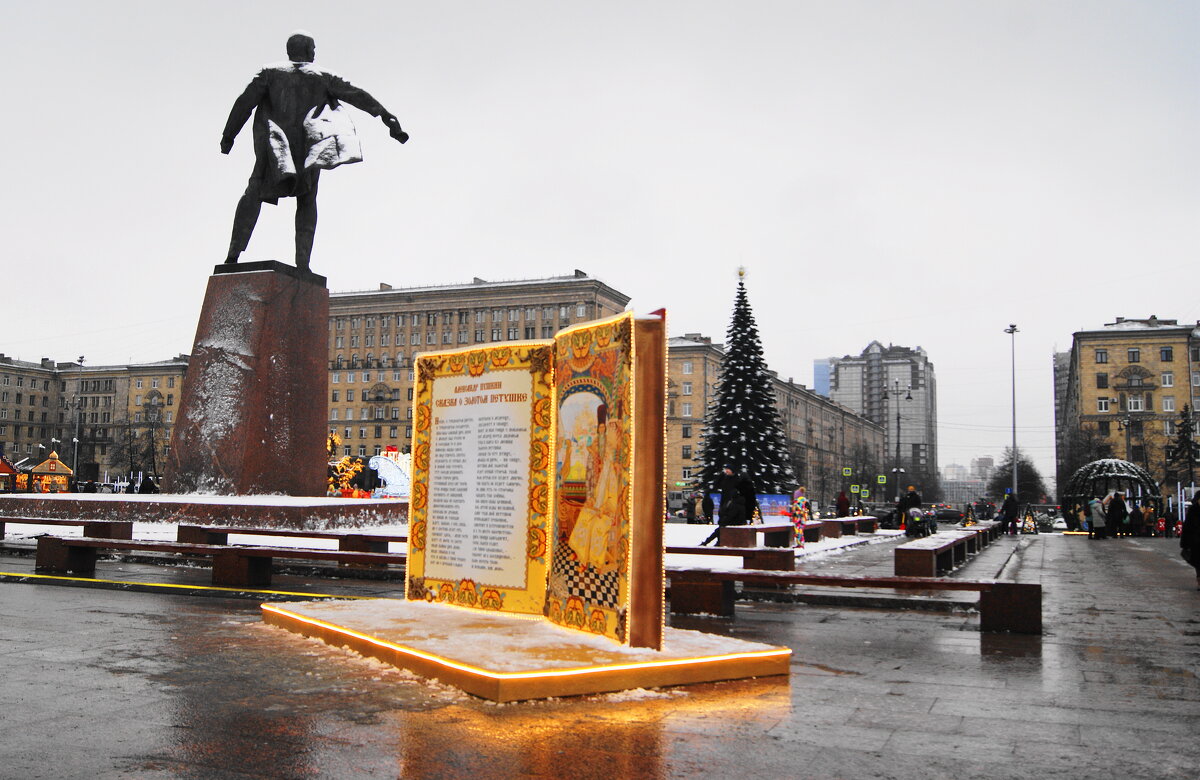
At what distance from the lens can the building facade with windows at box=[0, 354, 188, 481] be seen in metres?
131

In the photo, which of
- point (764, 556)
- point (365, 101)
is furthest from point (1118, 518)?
point (365, 101)

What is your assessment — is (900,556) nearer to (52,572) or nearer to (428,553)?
(428,553)

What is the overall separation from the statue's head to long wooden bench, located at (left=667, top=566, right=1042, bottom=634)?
53.0 feet

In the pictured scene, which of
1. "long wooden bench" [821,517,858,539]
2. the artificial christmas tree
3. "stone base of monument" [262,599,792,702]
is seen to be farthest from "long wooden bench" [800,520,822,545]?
the artificial christmas tree

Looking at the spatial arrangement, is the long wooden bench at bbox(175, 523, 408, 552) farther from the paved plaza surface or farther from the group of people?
the group of people

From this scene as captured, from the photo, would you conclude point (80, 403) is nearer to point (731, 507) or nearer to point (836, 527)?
point (836, 527)

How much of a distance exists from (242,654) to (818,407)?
140960 mm

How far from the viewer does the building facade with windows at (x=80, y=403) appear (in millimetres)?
130625

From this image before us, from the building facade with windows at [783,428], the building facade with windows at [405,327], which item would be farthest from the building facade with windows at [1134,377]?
the building facade with windows at [405,327]

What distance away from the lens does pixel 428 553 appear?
9523 mm

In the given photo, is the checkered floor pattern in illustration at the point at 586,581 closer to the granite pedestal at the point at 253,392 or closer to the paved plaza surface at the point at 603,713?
the paved plaza surface at the point at 603,713

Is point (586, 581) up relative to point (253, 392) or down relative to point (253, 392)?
down

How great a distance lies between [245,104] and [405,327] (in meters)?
102

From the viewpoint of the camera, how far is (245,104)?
2183cm
